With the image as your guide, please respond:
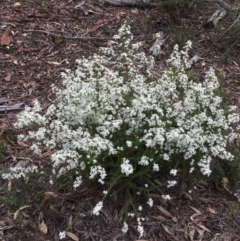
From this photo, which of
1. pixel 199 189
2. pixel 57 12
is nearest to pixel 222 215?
pixel 199 189

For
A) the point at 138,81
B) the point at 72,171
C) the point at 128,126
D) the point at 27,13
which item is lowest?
the point at 27,13

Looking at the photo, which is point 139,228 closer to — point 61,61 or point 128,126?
point 128,126

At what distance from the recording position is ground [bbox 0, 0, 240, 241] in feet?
9.37

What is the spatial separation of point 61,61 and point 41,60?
0.18 meters

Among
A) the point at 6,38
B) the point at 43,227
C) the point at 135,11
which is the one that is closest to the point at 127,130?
the point at 43,227

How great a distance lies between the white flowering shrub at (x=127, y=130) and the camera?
255 centimetres

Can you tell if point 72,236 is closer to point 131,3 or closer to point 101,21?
point 101,21

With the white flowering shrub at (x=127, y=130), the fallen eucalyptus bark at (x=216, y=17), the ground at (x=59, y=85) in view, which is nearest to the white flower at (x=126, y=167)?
the white flowering shrub at (x=127, y=130)

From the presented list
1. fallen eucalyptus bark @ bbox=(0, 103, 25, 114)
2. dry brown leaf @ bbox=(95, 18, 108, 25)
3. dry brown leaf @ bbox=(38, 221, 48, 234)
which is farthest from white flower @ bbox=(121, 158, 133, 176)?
dry brown leaf @ bbox=(95, 18, 108, 25)

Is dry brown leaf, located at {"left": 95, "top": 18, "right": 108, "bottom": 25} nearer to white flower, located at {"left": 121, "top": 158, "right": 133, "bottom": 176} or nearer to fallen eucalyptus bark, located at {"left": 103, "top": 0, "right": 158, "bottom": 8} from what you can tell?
fallen eucalyptus bark, located at {"left": 103, "top": 0, "right": 158, "bottom": 8}

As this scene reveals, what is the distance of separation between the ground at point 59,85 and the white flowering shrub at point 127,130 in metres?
0.20

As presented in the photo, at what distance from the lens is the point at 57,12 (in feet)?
15.3

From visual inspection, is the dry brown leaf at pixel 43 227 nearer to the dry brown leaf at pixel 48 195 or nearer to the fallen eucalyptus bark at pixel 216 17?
the dry brown leaf at pixel 48 195

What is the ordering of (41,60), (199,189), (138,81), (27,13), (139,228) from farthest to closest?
(27,13)
(41,60)
(199,189)
(138,81)
(139,228)
